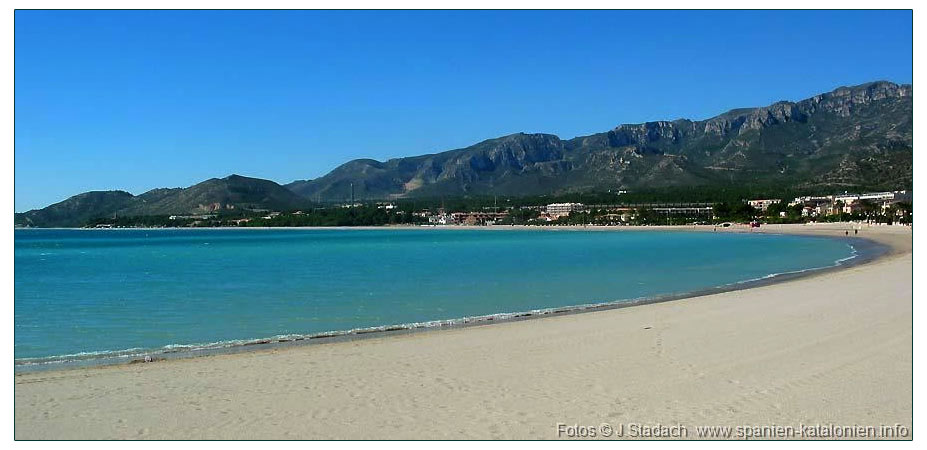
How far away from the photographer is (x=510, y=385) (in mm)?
7750

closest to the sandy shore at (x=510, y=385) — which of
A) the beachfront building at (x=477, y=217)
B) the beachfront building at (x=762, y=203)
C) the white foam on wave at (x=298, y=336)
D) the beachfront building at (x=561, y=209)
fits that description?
the white foam on wave at (x=298, y=336)

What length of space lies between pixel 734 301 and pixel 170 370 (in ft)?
35.7

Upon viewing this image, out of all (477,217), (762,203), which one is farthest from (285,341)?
(477,217)

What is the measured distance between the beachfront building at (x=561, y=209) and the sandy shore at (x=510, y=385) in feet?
444

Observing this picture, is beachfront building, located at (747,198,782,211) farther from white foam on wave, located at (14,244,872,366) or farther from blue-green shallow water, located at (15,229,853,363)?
white foam on wave, located at (14,244,872,366)

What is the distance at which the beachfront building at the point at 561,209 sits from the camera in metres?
148

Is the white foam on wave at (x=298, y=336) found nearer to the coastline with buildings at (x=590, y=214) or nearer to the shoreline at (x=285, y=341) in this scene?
the shoreline at (x=285, y=341)

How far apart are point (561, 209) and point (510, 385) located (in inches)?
5647

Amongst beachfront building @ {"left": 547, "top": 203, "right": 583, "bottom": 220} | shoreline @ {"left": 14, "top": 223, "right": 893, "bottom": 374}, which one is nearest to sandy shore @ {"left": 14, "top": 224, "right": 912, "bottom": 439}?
shoreline @ {"left": 14, "top": 223, "right": 893, "bottom": 374}

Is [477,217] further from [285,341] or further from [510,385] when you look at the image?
[510,385]

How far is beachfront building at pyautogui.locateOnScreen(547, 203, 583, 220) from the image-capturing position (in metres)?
148

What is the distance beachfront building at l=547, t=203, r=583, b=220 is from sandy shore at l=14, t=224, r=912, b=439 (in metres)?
135

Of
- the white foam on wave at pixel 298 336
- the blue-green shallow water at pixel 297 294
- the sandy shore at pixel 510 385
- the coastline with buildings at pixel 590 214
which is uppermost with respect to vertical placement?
the coastline with buildings at pixel 590 214

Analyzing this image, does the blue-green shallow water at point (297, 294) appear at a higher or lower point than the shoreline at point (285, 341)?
lower
